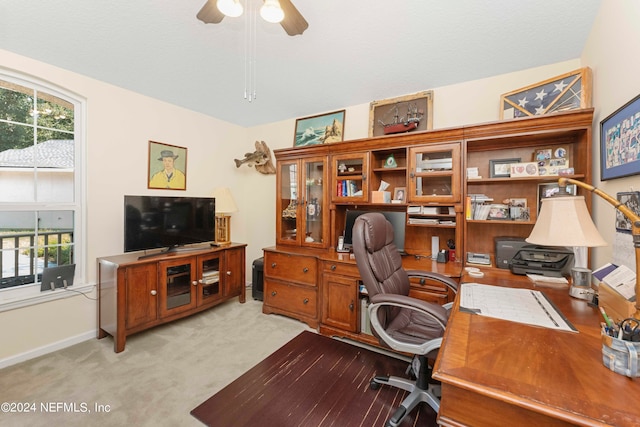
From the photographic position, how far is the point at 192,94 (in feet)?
9.64

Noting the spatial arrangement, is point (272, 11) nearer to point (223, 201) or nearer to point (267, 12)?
point (267, 12)

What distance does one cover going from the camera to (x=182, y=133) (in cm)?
336

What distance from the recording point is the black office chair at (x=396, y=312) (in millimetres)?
1395

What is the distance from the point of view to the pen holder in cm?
72

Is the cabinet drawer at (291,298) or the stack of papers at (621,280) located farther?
the cabinet drawer at (291,298)

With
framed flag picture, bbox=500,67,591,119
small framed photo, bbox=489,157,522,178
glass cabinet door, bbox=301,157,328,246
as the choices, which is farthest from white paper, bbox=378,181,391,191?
framed flag picture, bbox=500,67,591,119

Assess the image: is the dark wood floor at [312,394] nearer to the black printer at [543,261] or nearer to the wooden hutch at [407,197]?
the wooden hutch at [407,197]

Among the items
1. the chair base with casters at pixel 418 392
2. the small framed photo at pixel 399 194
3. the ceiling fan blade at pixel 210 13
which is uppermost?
the ceiling fan blade at pixel 210 13

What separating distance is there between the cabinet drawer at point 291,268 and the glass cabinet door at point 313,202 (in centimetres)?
29

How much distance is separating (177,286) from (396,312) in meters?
2.27

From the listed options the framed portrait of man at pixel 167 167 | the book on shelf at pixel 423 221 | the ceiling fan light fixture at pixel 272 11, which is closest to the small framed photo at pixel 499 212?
the book on shelf at pixel 423 221

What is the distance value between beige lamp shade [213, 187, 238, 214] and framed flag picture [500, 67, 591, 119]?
310 centimetres

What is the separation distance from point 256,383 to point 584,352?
6.10 feet

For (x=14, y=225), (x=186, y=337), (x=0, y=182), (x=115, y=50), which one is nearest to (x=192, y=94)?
(x=115, y=50)
